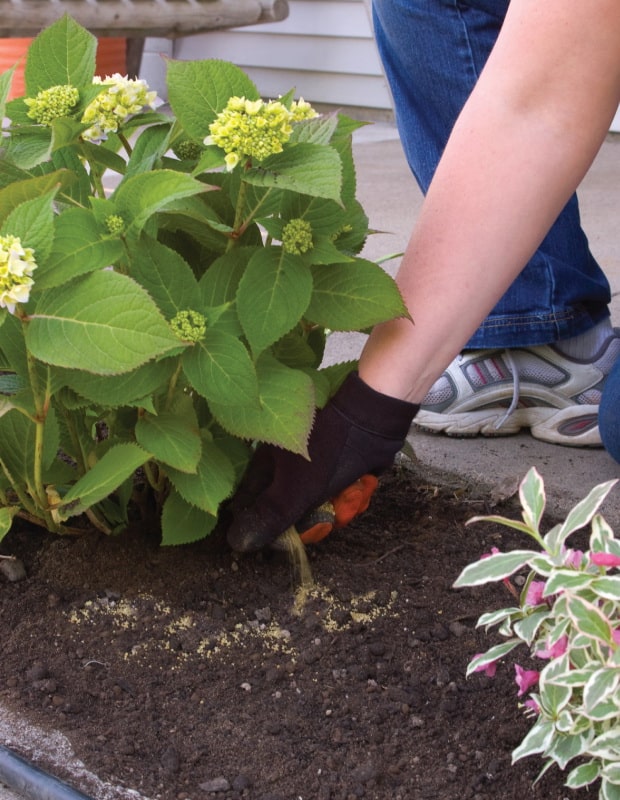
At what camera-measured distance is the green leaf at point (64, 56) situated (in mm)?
1385

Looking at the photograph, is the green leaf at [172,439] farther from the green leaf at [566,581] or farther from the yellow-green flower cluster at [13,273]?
the green leaf at [566,581]

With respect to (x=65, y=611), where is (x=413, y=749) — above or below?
above

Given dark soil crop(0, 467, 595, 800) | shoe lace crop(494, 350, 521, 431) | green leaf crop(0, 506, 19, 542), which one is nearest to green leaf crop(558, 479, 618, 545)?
dark soil crop(0, 467, 595, 800)

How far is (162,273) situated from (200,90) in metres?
0.23

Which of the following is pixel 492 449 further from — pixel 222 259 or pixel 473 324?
pixel 222 259

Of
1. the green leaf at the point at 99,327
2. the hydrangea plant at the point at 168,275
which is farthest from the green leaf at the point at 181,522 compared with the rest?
the green leaf at the point at 99,327

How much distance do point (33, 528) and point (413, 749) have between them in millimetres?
778

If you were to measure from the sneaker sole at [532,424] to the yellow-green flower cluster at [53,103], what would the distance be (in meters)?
1.13

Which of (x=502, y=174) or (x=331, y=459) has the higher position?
(x=502, y=174)

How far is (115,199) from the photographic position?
1290mm

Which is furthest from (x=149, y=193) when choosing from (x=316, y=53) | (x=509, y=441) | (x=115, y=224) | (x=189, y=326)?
(x=316, y=53)

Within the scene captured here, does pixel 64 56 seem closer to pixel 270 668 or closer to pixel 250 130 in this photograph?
pixel 250 130

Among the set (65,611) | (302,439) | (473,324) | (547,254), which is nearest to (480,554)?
(473,324)

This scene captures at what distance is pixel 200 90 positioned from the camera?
1280mm
